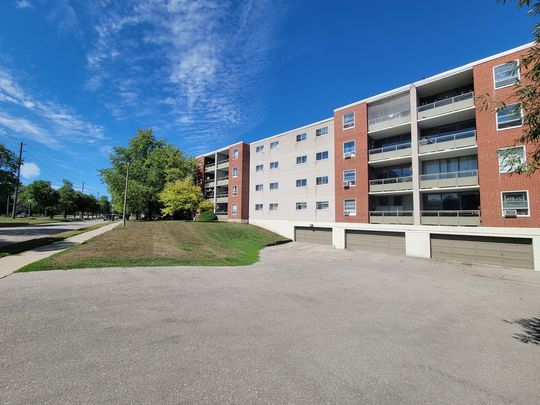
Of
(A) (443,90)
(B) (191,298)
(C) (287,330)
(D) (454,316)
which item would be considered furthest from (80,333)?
(A) (443,90)

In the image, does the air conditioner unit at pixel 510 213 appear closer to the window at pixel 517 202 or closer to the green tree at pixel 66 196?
the window at pixel 517 202

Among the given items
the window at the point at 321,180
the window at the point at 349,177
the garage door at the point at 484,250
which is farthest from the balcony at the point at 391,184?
the window at the point at 321,180

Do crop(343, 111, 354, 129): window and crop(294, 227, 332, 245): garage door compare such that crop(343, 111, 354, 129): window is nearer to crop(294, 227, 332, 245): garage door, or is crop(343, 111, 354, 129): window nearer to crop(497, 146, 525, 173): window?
crop(294, 227, 332, 245): garage door

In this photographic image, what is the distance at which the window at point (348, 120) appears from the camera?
27.1 metres

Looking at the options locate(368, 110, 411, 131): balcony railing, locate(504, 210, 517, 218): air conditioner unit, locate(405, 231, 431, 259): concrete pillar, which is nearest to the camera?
locate(504, 210, 517, 218): air conditioner unit

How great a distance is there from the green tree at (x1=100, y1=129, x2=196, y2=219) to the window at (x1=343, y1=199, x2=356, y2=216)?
30.2 meters

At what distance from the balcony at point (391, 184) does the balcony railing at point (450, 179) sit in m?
1.15

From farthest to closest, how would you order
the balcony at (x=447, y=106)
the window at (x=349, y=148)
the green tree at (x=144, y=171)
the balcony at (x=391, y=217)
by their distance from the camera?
the green tree at (x=144, y=171), the window at (x=349, y=148), the balcony at (x=391, y=217), the balcony at (x=447, y=106)

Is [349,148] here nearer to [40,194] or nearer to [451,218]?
[451,218]

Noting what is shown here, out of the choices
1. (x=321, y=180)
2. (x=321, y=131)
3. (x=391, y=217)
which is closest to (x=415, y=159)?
(x=391, y=217)

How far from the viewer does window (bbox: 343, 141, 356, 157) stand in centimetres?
2664

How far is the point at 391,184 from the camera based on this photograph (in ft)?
78.0

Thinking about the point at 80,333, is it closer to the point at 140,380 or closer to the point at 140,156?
the point at 140,380

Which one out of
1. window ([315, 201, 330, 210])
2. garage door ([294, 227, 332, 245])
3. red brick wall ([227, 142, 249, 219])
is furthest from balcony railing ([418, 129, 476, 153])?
red brick wall ([227, 142, 249, 219])
